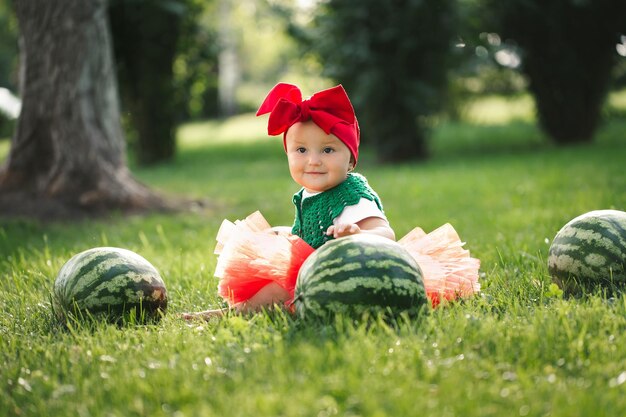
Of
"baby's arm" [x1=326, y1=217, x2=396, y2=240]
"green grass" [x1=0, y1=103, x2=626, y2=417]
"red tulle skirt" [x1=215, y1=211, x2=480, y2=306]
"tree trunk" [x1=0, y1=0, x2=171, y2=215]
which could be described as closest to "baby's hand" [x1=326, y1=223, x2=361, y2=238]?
"baby's arm" [x1=326, y1=217, x2=396, y2=240]

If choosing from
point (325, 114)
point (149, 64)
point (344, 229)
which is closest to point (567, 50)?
point (149, 64)

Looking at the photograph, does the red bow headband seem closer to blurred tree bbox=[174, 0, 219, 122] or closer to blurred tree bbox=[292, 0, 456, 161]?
blurred tree bbox=[292, 0, 456, 161]

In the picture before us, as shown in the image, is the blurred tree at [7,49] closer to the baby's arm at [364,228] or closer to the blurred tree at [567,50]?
the blurred tree at [567,50]

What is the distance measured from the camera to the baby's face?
145 inches

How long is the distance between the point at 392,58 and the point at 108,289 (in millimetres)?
10457

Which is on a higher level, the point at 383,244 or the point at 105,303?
the point at 383,244

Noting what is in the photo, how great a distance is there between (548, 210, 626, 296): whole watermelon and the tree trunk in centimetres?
530

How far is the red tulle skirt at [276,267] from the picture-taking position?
3543mm

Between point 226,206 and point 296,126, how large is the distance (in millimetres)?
5093

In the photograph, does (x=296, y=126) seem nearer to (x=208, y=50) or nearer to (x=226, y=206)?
(x=226, y=206)

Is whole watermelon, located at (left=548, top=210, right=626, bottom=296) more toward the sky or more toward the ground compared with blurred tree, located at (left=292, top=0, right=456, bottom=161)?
more toward the ground

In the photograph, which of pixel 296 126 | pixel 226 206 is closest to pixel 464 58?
pixel 226 206

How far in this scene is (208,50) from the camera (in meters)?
17.4

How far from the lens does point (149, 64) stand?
1507cm
